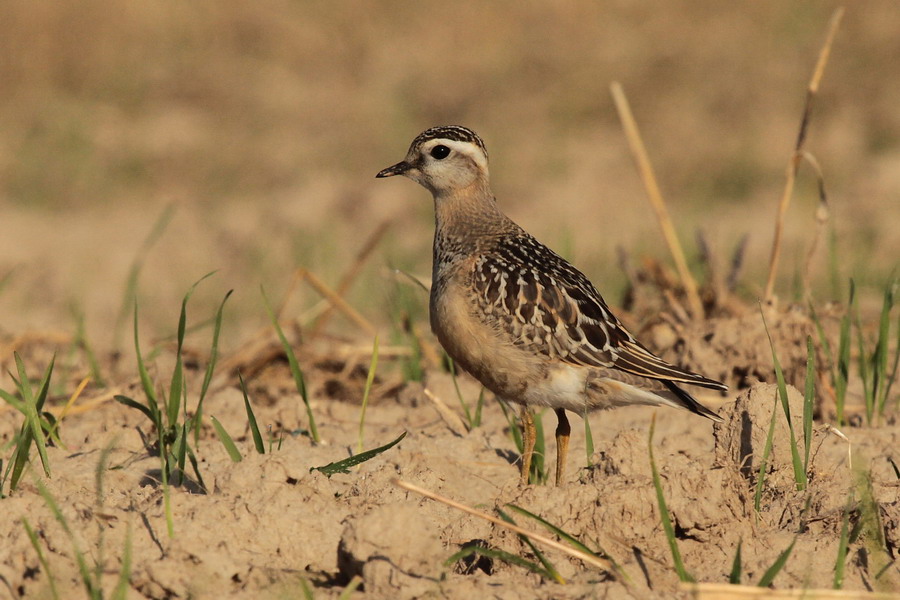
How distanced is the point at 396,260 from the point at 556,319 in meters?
5.03

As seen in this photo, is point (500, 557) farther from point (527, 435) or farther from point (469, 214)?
point (469, 214)

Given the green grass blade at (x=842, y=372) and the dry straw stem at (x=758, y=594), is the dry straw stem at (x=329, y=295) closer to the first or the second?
the green grass blade at (x=842, y=372)

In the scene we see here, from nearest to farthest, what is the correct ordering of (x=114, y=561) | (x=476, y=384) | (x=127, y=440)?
(x=114, y=561), (x=127, y=440), (x=476, y=384)

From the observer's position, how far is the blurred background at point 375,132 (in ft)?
36.0

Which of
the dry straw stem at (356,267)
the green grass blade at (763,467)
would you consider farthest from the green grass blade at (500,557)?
the dry straw stem at (356,267)

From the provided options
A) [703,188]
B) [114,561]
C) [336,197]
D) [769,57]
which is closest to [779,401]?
[114,561]

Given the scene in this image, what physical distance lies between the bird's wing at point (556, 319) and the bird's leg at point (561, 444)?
0.95 ft

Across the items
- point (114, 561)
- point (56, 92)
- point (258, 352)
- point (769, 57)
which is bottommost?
point (114, 561)

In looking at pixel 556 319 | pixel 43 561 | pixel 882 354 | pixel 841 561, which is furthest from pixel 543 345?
pixel 43 561

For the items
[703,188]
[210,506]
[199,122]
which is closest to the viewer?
[210,506]

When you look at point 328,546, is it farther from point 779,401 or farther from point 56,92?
point 56,92

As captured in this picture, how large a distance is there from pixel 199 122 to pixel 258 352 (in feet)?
25.9

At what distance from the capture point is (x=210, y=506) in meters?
4.09

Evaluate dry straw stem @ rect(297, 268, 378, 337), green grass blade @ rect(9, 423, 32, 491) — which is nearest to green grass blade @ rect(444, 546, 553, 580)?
green grass blade @ rect(9, 423, 32, 491)
